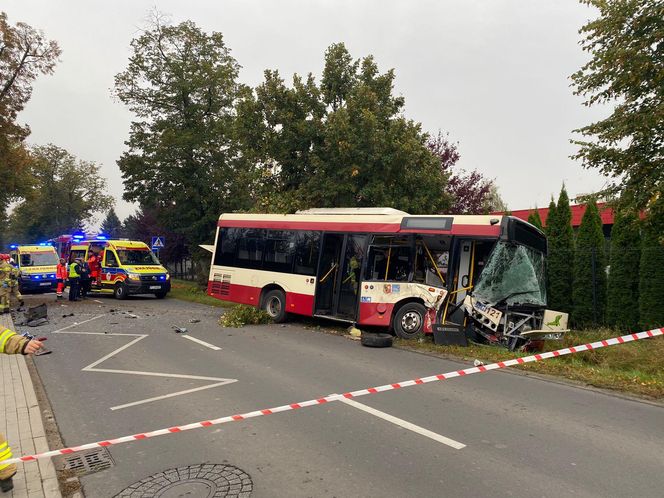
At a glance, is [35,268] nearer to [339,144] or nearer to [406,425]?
[339,144]

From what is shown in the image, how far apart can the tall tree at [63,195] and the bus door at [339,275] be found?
6214 cm

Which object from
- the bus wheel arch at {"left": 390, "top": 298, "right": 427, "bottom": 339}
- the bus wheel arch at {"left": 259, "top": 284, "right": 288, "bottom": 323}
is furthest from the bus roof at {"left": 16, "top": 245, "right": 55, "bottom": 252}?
the bus wheel arch at {"left": 390, "top": 298, "right": 427, "bottom": 339}

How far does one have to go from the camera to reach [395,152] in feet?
52.0

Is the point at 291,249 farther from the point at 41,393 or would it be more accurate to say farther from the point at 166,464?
the point at 166,464

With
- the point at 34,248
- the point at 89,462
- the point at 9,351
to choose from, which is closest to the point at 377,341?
the point at 89,462

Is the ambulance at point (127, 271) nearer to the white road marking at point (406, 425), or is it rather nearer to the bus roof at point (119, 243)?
the bus roof at point (119, 243)

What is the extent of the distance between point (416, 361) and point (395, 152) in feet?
29.5

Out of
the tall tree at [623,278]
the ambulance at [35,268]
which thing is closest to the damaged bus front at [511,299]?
the tall tree at [623,278]

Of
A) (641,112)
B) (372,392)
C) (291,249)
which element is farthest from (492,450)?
(291,249)

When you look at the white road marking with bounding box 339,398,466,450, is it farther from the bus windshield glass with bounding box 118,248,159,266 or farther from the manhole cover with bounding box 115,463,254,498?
the bus windshield glass with bounding box 118,248,159,266

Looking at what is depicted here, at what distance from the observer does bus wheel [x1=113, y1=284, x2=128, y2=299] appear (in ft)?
67.5

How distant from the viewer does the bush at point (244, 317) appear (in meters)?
13.1

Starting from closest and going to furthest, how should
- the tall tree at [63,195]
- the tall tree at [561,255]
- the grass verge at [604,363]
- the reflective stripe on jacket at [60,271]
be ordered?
the grass verge at [604,363]
the tall tree at [561,255]
the reflective stripe on jacket at [60,271]
the tall tree at [63,195]

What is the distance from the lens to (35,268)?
76.6ft
